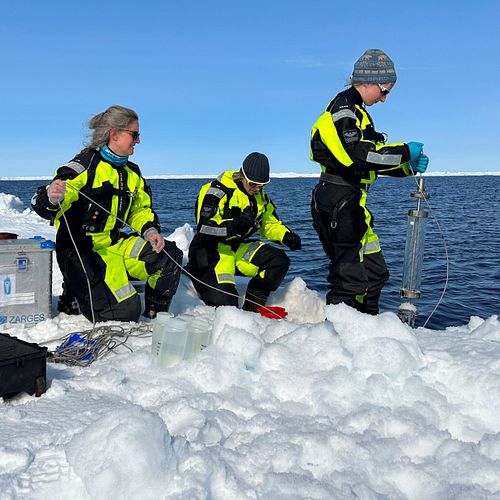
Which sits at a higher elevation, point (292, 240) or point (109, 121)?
point (109, 121)

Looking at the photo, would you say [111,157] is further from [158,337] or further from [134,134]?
[158,337]

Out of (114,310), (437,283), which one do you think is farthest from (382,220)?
(114,310)

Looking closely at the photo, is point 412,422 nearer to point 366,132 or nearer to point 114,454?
point 114,454

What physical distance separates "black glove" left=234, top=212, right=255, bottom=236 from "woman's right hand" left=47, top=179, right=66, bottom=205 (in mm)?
1667

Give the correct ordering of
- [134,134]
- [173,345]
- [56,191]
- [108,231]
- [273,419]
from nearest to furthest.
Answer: [273,419]
[173,345]
[56,191]
[134,134]
[108,231]

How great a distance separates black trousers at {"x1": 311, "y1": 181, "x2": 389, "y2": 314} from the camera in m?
4.41

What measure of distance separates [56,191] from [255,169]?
178 cm

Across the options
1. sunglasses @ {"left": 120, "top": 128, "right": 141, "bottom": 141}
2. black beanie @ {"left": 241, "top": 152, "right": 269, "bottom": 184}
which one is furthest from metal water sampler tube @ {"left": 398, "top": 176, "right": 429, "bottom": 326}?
sunglasses @ {"left": 120, "top": 128, "right": 141, "bottom": 141}

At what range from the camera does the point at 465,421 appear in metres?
2.59

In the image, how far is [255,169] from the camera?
16.1ft

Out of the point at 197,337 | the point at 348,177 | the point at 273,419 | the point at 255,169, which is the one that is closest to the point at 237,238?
the point at 255,169

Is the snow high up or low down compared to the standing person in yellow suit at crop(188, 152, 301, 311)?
down

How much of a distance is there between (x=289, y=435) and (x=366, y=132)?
273 centimetres

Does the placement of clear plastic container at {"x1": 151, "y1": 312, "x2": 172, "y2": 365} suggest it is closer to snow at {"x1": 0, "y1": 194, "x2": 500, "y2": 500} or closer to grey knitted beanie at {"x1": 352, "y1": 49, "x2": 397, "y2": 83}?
snow at {"x1": 0, "y1": 194, "x2": 500, "y2": 500}
